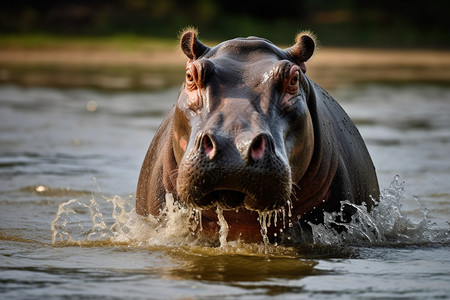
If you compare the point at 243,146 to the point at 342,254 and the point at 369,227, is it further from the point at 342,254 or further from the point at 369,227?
the point at 369,227

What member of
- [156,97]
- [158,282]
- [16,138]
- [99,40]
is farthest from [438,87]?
[158,282]

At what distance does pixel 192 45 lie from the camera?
5.30 metres

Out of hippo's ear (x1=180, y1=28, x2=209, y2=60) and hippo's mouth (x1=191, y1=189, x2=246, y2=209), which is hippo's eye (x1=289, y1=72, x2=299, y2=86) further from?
hippo's mouth (x1=191, y1=189, x2=246, y2=209)

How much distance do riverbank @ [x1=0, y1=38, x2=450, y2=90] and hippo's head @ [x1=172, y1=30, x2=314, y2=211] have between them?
12297 mm

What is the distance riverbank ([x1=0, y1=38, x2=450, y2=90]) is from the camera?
1916cm

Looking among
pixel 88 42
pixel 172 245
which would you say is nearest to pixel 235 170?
pixel 172 245

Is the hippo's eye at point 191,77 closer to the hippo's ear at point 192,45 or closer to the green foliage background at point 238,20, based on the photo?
the hippo's ear at point 192,45

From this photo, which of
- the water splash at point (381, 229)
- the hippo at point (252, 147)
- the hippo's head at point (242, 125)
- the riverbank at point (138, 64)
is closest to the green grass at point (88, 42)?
the riverbank at point (138, 64)

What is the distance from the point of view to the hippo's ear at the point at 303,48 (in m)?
5.31

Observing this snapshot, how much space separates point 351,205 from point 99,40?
72.8ft

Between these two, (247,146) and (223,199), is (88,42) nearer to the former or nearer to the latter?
(223,199)

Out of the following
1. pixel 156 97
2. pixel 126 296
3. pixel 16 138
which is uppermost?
pixel 156 97

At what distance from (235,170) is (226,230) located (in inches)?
36.9

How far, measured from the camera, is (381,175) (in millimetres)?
8445
